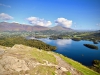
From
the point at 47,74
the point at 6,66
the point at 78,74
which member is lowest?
the point at 78,74

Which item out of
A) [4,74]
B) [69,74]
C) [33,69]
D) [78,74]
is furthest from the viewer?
[78,74]

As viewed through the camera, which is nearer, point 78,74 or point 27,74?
point 27,74

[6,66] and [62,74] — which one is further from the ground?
[6,66]

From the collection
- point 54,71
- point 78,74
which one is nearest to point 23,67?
point 54,71

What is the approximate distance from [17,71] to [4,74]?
2665 millimetres

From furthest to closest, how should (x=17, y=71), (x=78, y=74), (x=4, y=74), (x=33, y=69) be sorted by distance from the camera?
(x=78, y=74), (x=33, y=69), (x=17, y=71), (x=4, y=74)

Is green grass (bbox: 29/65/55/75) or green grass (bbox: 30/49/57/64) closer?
green grass (bbox: 29/65/55/75)

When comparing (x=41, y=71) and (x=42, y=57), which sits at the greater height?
(x=42, y=57)

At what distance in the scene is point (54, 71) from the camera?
2219cm

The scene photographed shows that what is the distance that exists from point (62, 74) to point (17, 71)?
1103cm

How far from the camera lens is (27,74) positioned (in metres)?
19.2

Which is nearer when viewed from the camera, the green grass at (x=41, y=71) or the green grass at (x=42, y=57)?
the green grass at (x=41, y=71)

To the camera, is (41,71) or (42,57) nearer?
(41,71)

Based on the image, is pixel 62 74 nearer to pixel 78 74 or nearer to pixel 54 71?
pixel 54 71
